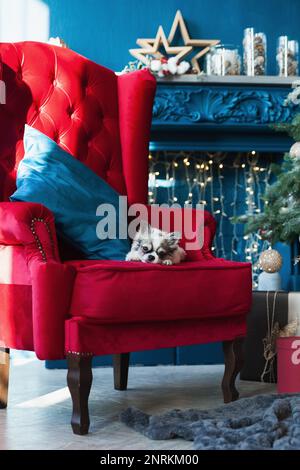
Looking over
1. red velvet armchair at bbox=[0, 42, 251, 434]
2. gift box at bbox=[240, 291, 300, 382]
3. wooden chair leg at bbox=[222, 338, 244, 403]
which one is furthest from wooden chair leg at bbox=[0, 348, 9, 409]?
gift box at bbox=[240, 291, 300, 382]

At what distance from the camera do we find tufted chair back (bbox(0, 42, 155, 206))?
3.06 metres

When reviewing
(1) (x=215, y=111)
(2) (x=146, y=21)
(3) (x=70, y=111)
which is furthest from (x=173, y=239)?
(2) (x=146, y=21)

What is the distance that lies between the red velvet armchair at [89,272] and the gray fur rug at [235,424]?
0.69ft

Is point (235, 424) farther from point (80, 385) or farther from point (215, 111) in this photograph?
point (215, 111)

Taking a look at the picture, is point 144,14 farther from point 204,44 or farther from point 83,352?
point 83,352

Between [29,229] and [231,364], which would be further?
[231,364]

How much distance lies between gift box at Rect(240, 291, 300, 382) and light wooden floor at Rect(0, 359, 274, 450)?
77mm

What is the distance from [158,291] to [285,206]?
1627 mm

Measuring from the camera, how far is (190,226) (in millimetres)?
3018

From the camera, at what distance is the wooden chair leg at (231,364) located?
8.84 ft

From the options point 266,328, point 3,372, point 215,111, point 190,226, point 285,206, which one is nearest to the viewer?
point 3,372

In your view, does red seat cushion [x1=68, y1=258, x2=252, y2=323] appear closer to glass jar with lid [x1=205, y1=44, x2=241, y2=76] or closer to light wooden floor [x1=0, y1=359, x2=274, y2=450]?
light wooden floor [x1=0, y1=359, x2=274, y2=450]

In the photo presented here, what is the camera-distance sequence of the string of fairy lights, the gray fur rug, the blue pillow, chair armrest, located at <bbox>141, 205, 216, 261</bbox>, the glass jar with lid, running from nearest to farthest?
the gray fur rug < the blue pillow < chair armrest, located at <bbox>141, 205, 216, 261</bbox> < the glass jar with lid < the string of fairy lights

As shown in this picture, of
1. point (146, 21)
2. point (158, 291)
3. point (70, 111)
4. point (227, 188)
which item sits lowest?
point (158, 291)
